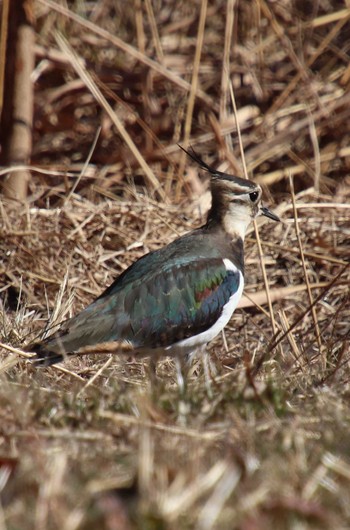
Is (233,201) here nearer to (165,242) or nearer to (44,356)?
(165,242)

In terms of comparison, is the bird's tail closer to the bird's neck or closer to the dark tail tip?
the dark tail tip

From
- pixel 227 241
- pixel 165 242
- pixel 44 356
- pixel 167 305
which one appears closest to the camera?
pixel 44 356

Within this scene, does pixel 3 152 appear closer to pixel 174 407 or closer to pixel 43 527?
pixel 174 407

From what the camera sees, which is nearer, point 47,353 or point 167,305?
point 47,353

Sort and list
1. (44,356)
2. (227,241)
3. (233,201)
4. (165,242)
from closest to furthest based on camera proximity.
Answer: (44,356), (227,241), (233,201), (165,242)

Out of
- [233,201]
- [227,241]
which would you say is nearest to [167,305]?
[227,241]

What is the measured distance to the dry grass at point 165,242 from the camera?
2.56 meters

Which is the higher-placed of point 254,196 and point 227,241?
point 254,196

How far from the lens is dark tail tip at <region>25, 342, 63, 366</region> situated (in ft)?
13.9

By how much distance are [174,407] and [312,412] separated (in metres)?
0.50

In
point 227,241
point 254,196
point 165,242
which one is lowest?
point 165,242

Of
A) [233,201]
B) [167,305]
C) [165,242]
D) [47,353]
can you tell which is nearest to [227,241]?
[233,201]

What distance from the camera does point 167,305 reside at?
15.4 feet

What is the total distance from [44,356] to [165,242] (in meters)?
2.18
